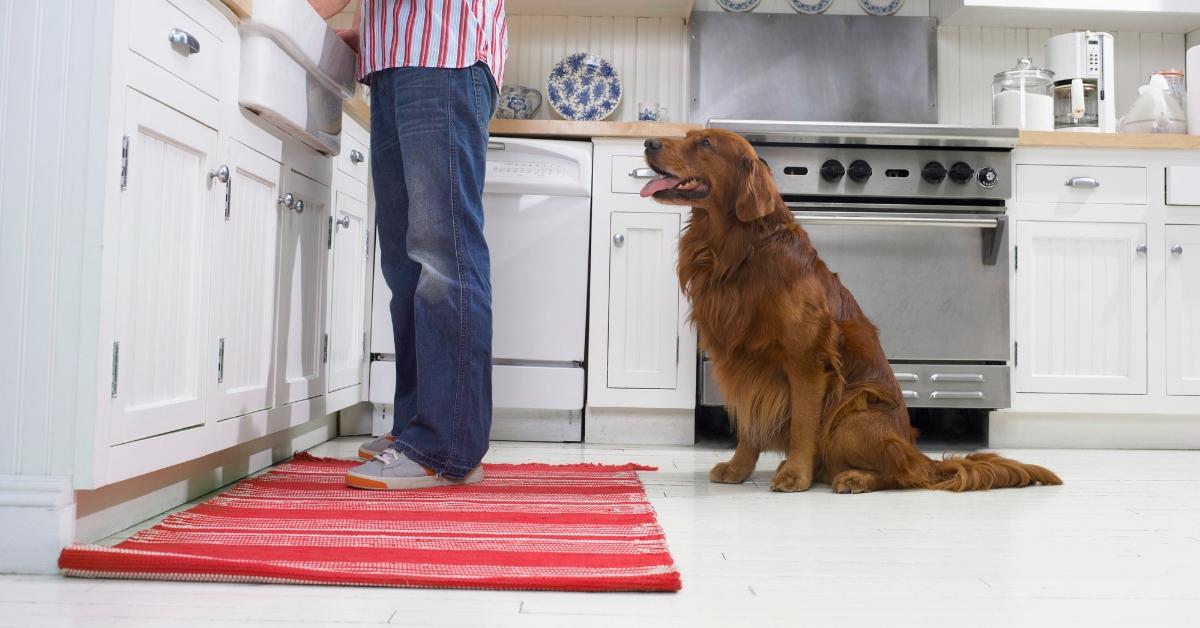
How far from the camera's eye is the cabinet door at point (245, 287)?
1.66 meters

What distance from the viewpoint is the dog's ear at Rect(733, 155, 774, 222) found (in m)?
2.00

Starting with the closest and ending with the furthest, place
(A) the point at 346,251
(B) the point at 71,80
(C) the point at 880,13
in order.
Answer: (B) the point at 71,80, (A) the point at 346,251, (C) the point at 880,13

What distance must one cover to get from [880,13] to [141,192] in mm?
3034

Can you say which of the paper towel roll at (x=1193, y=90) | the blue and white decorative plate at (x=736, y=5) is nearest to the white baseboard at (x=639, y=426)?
the blue and white decorative plate at (x=736, y=5)

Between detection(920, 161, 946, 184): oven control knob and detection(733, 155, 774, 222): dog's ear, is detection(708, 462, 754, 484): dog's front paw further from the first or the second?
detection(920, 161, 946, 184): oven control knob

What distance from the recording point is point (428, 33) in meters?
1.77

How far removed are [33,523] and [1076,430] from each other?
112 inches

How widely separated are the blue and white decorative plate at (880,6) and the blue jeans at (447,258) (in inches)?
90.0

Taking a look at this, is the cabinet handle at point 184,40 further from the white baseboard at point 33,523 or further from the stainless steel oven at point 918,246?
the stainless steel oven at point 918,246

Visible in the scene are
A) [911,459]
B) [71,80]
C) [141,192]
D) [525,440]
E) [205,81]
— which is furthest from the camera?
[525,440]

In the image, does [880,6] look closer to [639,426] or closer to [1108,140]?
[1108,140]

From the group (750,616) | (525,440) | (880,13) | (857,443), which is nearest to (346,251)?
(525,440)

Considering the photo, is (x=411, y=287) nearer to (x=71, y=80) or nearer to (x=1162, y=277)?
(x=71, y=80)

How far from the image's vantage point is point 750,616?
105cm
